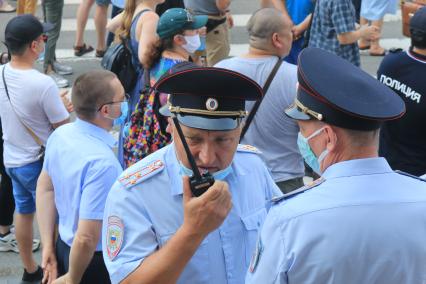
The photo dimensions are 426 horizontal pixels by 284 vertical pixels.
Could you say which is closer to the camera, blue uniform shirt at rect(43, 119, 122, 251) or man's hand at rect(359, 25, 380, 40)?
blue uniform shirt at rect(43, 119, 122, 251)

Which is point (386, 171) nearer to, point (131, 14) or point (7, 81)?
point (7, 81)

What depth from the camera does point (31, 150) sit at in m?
4.68

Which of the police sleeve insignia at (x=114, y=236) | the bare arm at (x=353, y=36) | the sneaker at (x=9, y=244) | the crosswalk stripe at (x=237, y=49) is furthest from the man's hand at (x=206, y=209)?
the crosswalk stripe at (x=237, y=49)

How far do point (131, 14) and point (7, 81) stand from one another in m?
1.41

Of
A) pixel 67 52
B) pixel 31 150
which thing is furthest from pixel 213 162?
pixel 67 52

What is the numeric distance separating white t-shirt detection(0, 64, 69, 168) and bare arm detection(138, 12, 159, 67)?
702mm

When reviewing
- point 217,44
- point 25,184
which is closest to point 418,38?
point 25,184

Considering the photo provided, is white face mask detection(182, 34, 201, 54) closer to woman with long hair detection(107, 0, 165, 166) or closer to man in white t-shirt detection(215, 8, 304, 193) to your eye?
woman with long hair detection(107, 0, 165, 166)

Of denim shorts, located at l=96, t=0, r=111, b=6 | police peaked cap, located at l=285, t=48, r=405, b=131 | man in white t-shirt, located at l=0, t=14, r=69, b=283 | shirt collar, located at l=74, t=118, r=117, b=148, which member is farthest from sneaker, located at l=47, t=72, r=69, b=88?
police peaked cap, located at l=285, t=48, r=405, b=131

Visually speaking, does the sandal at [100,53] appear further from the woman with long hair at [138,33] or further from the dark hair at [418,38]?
the dark hair at [418,38]

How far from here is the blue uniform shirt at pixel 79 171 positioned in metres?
3.44

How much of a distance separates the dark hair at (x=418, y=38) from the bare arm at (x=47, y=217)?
7.83 ft

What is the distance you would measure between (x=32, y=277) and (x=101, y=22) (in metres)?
5.32

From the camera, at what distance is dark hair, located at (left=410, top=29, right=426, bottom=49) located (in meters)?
4.25
